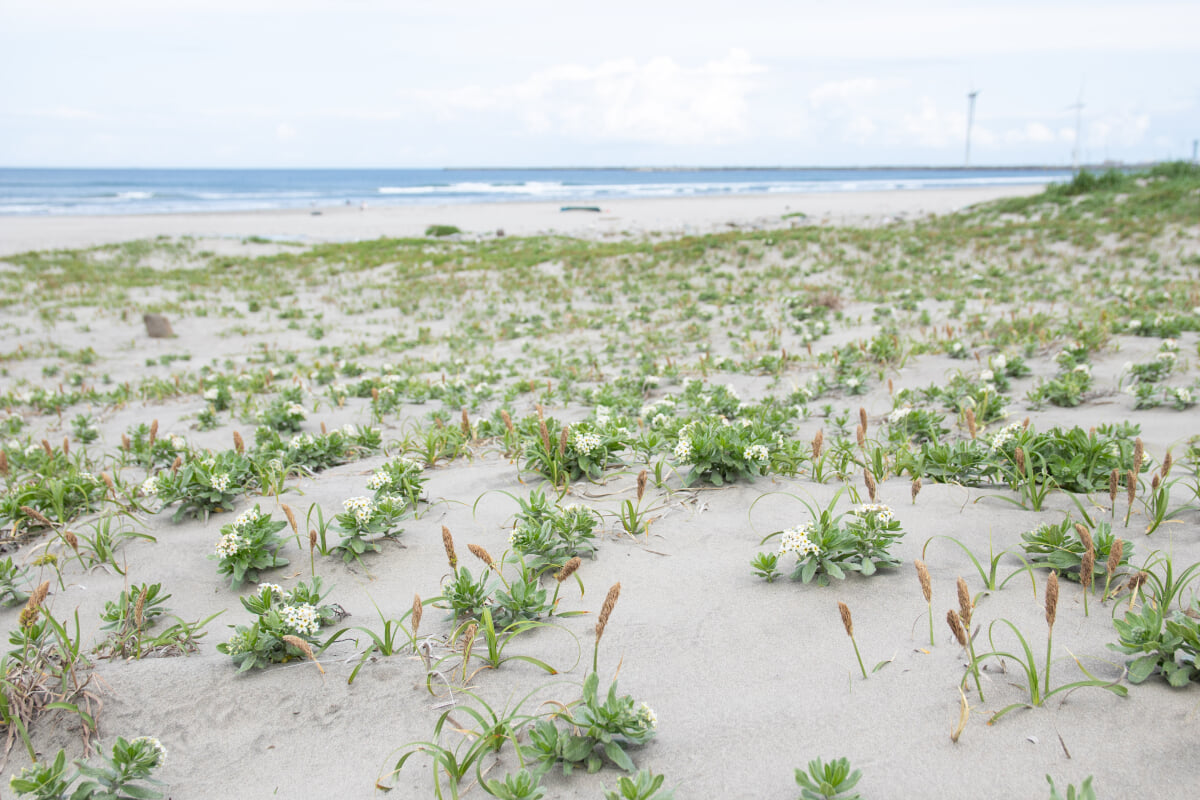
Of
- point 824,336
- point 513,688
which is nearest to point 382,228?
point 824,336

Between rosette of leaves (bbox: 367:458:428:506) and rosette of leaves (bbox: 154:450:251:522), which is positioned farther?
rosette of leaves (bbox: 154:450:251:522)

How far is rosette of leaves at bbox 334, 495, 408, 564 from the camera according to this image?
11.1ft

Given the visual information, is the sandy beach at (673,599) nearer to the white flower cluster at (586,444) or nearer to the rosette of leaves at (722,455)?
the rosette of leaves at (722,455)

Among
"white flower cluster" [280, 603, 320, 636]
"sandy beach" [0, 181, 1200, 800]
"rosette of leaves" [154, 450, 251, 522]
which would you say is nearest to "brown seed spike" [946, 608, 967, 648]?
"sandy beach" [0, 181, 1200, 800]

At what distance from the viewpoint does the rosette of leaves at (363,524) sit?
3.38 meters

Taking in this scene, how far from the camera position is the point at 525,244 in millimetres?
23781

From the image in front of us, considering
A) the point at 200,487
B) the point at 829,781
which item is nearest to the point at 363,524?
the point at 200,487

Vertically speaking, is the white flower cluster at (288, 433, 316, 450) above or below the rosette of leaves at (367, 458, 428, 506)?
below

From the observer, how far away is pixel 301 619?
266 cm

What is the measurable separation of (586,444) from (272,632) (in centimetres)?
193

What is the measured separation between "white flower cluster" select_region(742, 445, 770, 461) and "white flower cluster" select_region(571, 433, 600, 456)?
2.79 feet

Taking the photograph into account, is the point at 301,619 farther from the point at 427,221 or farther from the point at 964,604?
the point at 427,221

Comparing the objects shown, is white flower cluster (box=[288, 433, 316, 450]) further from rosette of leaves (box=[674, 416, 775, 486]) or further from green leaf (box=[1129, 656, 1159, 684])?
green leaf (box=[1129, 656, 1159, 684])

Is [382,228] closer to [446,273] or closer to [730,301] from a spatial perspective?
[446,273]
